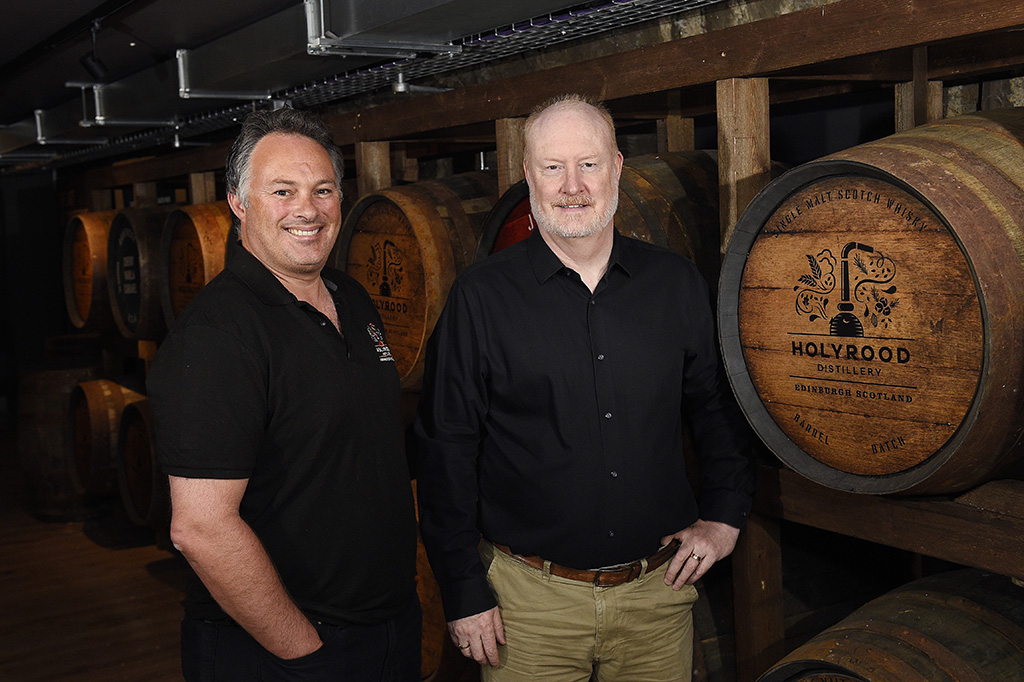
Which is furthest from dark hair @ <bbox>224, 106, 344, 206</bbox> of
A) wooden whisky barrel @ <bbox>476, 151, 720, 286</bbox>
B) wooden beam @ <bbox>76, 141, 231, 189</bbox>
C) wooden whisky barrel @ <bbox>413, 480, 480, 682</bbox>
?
wooden beam @ <bbox>76, 141, 231, 189</bbox>

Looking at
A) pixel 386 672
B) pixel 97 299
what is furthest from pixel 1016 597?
pixel 97 299

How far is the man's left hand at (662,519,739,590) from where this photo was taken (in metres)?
2.01

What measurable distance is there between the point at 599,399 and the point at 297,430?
0.59 meters

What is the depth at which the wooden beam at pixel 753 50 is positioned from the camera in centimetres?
174

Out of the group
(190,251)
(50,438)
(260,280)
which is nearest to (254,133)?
(260,280)

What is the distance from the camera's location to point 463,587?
193cm

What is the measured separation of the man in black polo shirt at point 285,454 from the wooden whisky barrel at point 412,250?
0.94 metres

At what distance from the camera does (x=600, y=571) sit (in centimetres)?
196

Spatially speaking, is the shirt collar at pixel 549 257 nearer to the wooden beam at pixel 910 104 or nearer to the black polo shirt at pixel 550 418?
the black polo shirt at pixel 550 418

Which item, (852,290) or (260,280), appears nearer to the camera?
(852,290)

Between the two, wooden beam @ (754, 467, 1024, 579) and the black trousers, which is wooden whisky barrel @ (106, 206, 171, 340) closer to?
the black trousers

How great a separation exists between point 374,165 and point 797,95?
5.03ft

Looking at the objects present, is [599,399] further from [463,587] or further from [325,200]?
[325,200]

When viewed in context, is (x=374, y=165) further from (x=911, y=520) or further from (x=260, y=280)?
(x=911, y=520)
